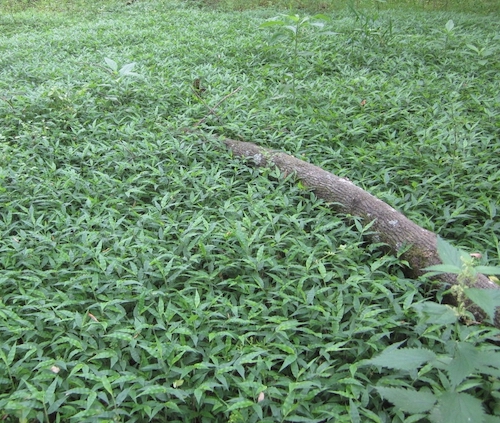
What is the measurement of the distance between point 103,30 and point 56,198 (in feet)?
17.1

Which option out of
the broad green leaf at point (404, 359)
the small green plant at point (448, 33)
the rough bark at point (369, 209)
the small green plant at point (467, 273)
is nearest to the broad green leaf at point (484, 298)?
the small green plant at point (467, 273)

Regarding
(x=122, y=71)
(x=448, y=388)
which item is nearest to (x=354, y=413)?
(x=448, y=388)

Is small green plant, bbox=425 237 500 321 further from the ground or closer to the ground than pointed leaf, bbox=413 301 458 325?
further from the ground

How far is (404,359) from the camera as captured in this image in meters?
1.62

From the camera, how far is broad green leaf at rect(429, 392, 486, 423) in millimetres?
1502

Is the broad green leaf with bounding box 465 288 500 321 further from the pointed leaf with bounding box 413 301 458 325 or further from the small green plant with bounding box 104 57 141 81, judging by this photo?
the small green plant with bounding box 104 57 141 81

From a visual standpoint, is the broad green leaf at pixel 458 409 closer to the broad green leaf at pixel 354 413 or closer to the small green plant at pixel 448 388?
the small green plant at pixel 448 388

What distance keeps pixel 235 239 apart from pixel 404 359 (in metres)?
1.27

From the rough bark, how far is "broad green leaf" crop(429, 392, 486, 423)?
25.3 inches

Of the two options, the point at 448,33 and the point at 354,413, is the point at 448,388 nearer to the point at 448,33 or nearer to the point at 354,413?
the point at 354,413

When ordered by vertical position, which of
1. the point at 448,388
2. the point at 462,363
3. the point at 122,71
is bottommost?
the point at 448,388

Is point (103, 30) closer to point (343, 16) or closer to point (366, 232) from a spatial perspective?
point (343, 16)

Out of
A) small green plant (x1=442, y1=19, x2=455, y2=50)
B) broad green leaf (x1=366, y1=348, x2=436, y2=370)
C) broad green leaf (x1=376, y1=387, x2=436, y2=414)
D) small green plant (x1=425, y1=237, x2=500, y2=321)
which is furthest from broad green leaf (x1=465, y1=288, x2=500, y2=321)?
small green plant (x1=442, y1=19, x2=455, y2=50)

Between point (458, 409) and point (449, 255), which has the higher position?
point (449, 255)
